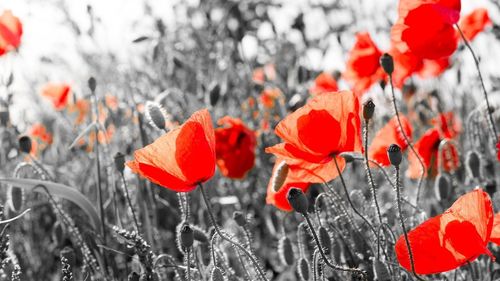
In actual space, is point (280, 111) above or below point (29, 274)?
above

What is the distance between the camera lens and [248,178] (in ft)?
10.7

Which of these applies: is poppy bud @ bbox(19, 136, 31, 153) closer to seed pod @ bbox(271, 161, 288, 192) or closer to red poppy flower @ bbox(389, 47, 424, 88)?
seed pod @ bbox(271, 161, 288, 192)

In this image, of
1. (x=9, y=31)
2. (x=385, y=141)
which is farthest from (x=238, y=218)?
(x=9, y=31)

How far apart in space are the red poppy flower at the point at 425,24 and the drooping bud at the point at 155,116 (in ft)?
2.11

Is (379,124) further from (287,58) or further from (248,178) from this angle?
(287,58)

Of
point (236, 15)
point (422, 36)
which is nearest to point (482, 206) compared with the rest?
point (422, 36)

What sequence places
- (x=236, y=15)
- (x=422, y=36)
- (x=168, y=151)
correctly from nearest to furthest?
(x=168, y=151), (x=422, y=36), (x=236, y=15)

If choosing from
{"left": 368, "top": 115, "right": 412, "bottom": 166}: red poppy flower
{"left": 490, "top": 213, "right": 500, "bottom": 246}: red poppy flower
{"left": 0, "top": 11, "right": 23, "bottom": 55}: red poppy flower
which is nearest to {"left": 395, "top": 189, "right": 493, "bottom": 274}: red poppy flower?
{"left": 490, "top": 213, "right": 500, "bottom": 246}: red poppy flower

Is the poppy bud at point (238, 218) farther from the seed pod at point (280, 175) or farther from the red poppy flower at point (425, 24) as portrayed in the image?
the red poppy flower at point (425, 24)

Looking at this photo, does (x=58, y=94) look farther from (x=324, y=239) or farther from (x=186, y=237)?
(x=186, y=237)

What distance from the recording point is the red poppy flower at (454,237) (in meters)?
1.28

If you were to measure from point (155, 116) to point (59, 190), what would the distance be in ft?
0.97

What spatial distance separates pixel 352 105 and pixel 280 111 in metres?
1.86

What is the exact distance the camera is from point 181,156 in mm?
1403
